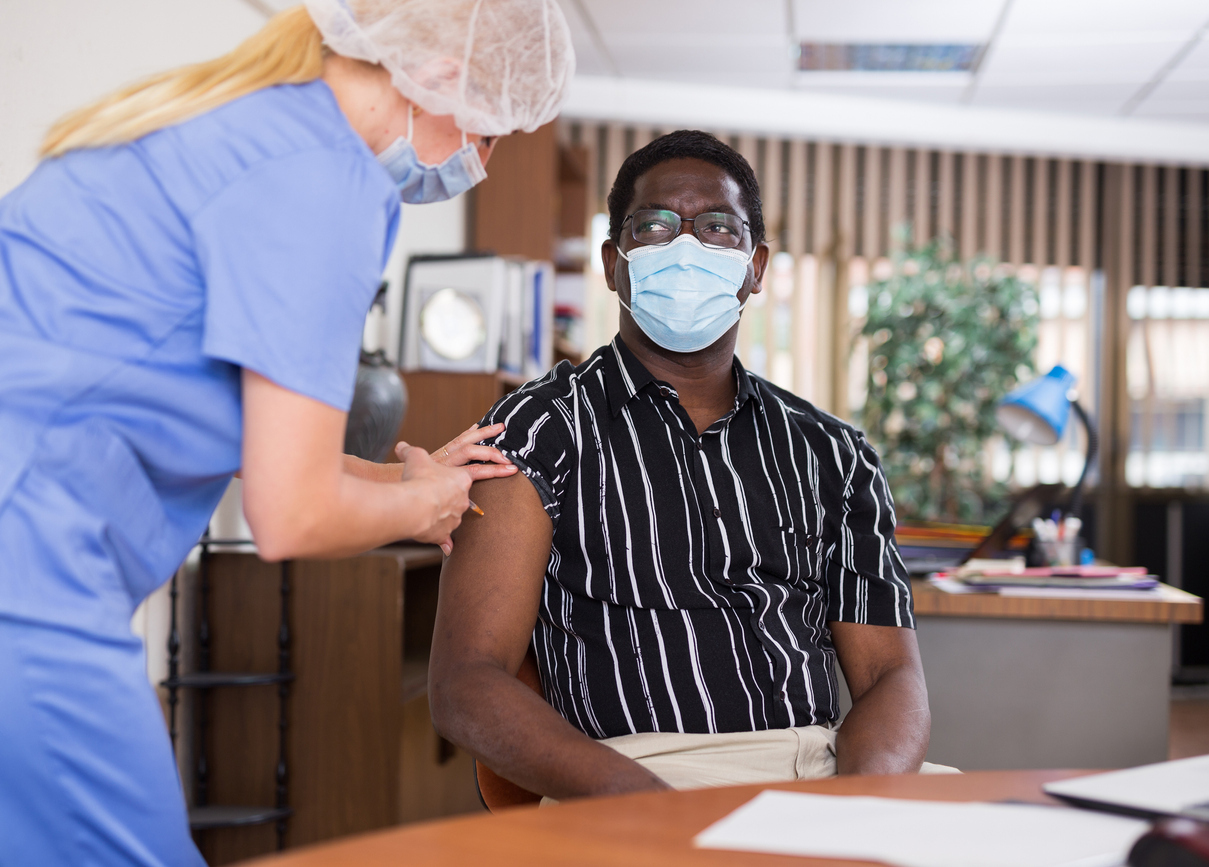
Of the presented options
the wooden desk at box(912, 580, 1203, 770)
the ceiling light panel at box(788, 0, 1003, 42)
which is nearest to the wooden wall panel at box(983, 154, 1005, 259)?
the ceiling light panel at box(788, 0, 1003, 42)

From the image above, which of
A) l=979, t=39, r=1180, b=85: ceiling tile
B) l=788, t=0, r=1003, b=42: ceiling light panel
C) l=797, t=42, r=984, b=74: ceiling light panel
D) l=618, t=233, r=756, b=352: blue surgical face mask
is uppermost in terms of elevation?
l=797, t=42, r=984, b=74: ceiling light panel

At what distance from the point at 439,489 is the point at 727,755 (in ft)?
1.76

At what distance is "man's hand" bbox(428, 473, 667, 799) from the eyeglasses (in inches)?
17.2

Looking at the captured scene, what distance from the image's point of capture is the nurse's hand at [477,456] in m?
1.30

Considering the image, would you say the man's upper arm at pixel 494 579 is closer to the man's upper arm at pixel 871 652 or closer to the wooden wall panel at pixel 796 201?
the man's upper arm at pixel 871 652

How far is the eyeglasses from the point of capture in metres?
1.53

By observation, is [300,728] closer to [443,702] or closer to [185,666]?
[185,666]

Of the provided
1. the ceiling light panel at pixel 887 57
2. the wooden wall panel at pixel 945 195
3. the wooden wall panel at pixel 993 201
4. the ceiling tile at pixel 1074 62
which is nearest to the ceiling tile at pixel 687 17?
the ceiling light panel at pixel 887 57

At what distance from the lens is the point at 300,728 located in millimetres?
2248

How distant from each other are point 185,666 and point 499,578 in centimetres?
131

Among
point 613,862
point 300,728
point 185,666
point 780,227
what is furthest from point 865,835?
point 780,227

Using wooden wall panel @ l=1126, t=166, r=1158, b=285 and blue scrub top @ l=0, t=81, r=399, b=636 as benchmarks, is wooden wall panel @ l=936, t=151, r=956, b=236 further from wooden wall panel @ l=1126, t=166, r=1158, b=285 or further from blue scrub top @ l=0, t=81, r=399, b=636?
blue scrub top @ l=0, t=81, r=399, b=636

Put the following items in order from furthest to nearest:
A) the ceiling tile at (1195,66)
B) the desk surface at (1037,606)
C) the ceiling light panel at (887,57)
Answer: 1. the ceiling light panel at (887,57)
2. the ceiling tile at (1195,66)
3. the desk surface at (1037,606)

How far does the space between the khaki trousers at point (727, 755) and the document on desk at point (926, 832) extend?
498 millimetres
